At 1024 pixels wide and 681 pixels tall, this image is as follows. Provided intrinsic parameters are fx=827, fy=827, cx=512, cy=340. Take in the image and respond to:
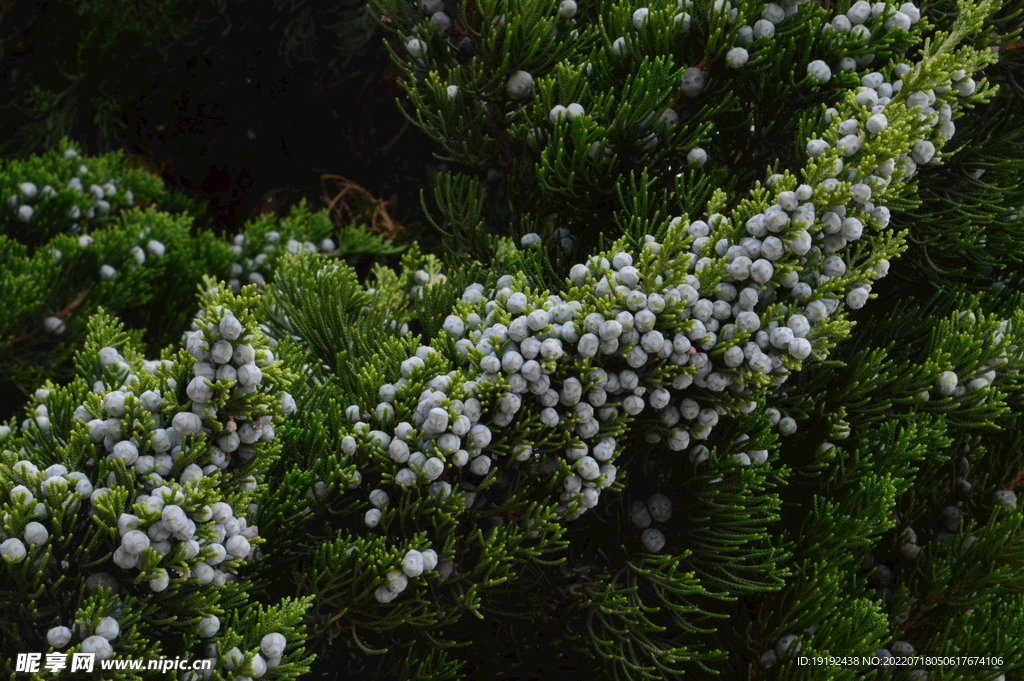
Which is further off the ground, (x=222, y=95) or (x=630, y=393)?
(x=630, y=393)

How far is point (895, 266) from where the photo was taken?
0.93 m

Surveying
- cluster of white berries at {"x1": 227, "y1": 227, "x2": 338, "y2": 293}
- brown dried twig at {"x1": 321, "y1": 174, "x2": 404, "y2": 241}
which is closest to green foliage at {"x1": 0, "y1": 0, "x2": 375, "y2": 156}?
brown dried twig at {"x1": 321, "y1": 174, "x2": 404, "y2": 241}

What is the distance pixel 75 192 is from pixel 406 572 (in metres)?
1.12

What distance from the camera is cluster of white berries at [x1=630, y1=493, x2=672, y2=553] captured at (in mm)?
769

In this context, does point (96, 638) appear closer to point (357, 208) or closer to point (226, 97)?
point (357, 208)

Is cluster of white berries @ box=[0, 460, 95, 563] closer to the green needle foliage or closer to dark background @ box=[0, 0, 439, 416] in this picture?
the green needle foliage

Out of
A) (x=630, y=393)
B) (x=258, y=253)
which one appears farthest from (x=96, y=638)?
(x=258, y=253)

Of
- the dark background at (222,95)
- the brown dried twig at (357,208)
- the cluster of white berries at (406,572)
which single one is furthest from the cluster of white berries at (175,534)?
the dark background at (222,95)

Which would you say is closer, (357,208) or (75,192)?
(75,192)

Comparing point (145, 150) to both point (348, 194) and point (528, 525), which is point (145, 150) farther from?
point (528, 525)

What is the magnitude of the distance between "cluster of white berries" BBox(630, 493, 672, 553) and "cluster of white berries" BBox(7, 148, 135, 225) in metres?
1.15

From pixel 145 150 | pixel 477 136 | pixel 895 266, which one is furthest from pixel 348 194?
pixel 895 266

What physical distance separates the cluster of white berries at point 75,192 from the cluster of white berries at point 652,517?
3.77 ft

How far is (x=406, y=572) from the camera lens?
649 mm
